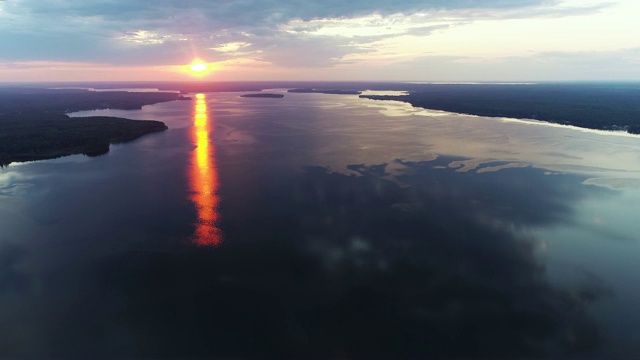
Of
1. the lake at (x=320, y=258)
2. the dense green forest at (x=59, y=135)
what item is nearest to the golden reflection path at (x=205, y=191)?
the lake at (x=320, y=258)

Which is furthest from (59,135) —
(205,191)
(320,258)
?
(320,258)

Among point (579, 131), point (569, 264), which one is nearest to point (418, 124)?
point (579, 131)

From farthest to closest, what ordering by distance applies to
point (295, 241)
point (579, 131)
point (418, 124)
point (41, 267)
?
point (418, 124)
point (579, 131)
point (295, 241)
point (41, 267)

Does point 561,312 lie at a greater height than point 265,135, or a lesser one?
lesser

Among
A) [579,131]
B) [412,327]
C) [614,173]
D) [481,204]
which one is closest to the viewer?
[412,327]

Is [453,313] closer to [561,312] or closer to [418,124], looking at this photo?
[561,312]

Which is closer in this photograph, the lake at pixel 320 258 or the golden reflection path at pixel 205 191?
the lake at pixel 320 258

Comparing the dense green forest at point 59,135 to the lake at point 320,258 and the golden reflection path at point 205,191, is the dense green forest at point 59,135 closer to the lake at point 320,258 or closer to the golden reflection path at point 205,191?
the lake at point 320,258
